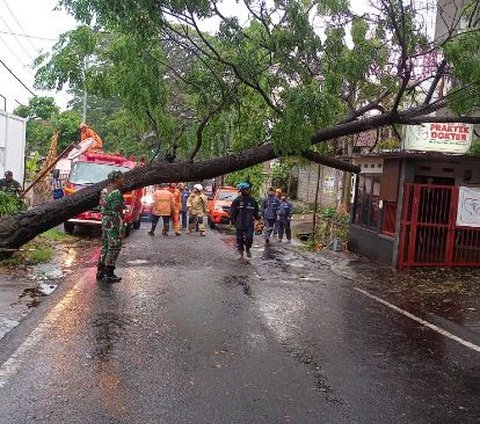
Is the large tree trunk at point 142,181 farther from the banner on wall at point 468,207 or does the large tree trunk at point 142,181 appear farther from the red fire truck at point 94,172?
the red fire truck at point 94,172

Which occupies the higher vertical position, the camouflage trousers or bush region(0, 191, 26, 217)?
bush region(0, 191, 26, 217)

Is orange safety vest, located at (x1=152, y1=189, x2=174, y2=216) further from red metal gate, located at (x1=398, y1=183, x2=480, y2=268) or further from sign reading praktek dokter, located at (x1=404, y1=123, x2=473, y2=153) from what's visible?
sign reading praktek dokter, located at (x1=404, y1=123, x2=473, y2=153)

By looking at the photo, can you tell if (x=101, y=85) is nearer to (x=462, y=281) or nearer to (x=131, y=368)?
(x=131, y=368)

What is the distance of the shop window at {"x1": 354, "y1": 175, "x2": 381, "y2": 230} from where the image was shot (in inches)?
658

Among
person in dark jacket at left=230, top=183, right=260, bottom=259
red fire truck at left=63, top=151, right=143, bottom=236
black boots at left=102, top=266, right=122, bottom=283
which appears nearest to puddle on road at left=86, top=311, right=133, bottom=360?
black boots at left=102, top=266, right=122, bottom=283

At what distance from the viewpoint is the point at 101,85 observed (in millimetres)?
9500

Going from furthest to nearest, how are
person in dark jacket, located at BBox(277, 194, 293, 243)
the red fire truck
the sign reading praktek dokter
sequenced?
person in dark jacket, located at BBox(277, 194, 293, 243)
the red fire truck
the sign reading praktek dokter

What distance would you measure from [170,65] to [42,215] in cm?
312

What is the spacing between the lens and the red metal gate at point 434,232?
14250 millimetres

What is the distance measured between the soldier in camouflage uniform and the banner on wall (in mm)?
8248

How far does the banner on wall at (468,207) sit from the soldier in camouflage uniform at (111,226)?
325 inches

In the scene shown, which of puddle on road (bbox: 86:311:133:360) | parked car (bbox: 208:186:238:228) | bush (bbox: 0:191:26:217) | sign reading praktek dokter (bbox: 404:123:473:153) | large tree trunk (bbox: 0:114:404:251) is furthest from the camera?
parked car (bbox: 208:186:238:228)

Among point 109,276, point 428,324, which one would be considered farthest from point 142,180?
point 428,324

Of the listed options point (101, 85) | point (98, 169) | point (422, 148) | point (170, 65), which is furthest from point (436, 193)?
point (98, 169)
